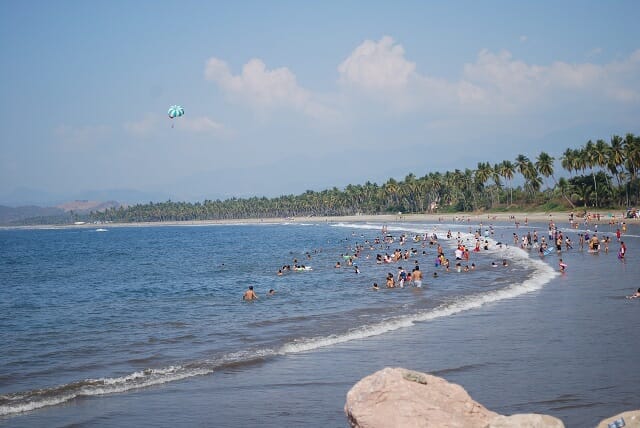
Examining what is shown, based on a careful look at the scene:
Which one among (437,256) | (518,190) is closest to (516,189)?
(518,190)

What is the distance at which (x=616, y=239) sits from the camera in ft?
174

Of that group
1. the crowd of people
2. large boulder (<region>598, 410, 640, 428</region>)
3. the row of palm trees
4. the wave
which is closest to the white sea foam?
the wave

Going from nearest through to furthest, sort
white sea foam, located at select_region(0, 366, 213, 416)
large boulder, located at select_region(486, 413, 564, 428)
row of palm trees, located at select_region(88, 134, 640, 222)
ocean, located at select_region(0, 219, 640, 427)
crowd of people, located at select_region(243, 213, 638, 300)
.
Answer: large boulder, located at select_region(486, 413, 564, 428), ocean, located at select_region(0, 219, 640, 427), white sea foam, located at select_region(0, 366, 213, 416), crowd of people, located at select_region(243, 213, 638, 300), row of palm trees, located at select_region(88, 134, 640, 222)

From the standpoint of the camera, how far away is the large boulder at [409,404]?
7.34 m

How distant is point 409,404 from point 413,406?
5 centimetres

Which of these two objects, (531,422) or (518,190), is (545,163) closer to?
(518,190)

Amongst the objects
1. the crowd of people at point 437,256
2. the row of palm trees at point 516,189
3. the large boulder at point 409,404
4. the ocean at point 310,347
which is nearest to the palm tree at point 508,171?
the row of palm trees at point 516,189

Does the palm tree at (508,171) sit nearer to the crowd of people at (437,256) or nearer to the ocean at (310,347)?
the crowd of people at (437,256)

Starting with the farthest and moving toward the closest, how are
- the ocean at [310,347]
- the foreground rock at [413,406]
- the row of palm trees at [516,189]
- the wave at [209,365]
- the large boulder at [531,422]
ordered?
the row of palm trees at [516,189] < the wave at [209,365] < the ocean at [310,347] < the foreground rock at [413,406] < the large boulder at [531,422]

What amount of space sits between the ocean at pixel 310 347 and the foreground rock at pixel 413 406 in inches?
146

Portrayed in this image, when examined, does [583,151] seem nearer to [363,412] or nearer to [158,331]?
[158,331]

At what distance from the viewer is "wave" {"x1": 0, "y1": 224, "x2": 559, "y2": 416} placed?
1383 centimetres

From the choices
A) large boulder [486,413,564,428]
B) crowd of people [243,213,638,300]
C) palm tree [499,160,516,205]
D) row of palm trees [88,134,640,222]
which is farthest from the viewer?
palm tree [499,160,516,205]

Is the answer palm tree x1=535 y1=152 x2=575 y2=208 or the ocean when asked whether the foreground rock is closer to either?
the ocean
